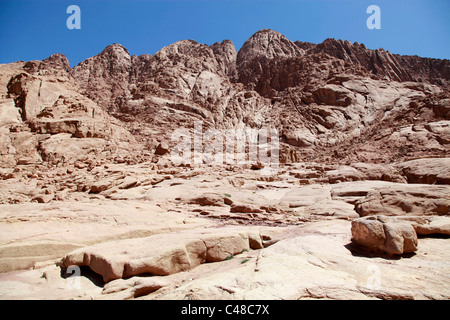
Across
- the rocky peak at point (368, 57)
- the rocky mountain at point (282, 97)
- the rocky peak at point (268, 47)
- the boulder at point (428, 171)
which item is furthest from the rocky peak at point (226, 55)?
the boulder at point (428, 171)

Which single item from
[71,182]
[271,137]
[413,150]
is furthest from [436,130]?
[71,182]

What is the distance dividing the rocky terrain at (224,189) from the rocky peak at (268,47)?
1755 centimetres

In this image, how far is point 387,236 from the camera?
4.44 m

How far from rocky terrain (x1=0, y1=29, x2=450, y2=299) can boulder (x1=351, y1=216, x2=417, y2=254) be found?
25 millimetres

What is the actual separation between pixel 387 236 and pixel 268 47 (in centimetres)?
7059

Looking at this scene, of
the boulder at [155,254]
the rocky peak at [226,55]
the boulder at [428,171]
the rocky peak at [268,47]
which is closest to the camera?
the boulder at [155,254]

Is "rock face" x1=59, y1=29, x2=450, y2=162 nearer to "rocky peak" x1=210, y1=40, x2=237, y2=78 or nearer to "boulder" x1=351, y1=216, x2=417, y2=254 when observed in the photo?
"rocky peak" x1=210, y1=40, x2=237, y2=78

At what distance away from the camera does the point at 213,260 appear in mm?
4938

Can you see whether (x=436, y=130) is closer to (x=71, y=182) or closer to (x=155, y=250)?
(x=155, y=250)

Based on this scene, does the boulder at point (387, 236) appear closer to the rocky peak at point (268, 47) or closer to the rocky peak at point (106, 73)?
the rocky peak at point (106, 73)

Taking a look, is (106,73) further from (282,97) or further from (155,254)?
(155,254)

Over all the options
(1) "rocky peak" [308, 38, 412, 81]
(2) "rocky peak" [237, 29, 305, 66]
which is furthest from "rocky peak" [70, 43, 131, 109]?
(1) "rocky peak" [308, 38, 412, 81]

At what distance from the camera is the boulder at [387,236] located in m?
4.35
